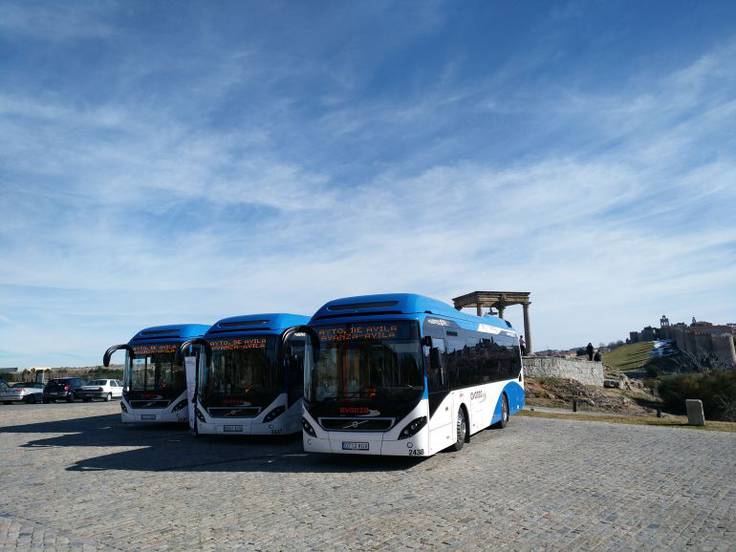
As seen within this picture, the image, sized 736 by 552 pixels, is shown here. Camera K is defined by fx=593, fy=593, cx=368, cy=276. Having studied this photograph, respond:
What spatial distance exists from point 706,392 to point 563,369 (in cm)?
760

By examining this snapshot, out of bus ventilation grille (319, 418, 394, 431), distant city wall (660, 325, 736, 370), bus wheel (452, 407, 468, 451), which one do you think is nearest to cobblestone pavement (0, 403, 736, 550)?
bus wheel (452, 407, 468, 451)

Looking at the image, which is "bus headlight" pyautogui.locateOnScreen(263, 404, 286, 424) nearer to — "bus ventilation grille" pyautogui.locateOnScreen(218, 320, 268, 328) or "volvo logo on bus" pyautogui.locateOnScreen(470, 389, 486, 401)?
"bus ventilation grille" pyautogui.locateOnScreen(218, 320, 268, 328)

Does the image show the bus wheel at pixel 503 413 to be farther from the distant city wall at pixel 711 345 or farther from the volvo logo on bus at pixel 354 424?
the distant city wall at pixel 711 345

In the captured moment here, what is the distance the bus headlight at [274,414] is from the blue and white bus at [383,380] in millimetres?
2506

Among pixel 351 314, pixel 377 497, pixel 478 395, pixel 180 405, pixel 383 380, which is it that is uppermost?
pixel 351 314

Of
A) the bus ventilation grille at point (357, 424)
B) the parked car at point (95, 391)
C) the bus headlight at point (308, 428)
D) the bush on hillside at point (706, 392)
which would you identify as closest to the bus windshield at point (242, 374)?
the bus headlight at point (308, 428)

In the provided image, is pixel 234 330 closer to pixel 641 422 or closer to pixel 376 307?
pixel 376 307

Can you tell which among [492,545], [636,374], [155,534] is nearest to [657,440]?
[492,545]

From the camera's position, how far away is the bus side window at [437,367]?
1031 cm

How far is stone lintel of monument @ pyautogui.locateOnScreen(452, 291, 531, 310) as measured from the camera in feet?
101

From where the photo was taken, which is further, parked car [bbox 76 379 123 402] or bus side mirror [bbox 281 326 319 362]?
parked car [bbox 76 379 123 402]

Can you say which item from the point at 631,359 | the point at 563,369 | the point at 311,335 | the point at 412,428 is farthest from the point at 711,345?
the point at 311,335

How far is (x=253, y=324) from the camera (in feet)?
47.1

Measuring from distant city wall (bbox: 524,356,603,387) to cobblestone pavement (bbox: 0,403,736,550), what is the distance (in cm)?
1927
